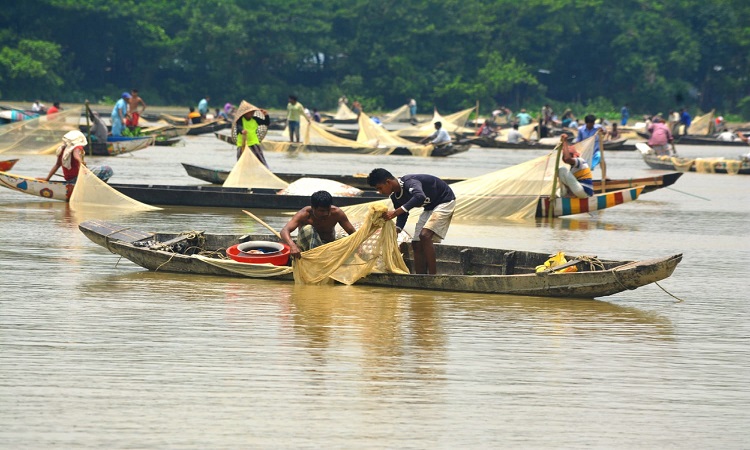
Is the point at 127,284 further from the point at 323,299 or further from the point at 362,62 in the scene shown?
the point at 362,62

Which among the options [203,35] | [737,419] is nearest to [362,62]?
[203,35]

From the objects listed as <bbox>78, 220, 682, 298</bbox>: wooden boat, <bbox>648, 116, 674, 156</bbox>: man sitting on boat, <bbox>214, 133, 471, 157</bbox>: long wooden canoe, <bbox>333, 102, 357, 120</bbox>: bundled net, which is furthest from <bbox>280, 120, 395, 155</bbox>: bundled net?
<bbox>78, 220, 682, 298</bbox>: wooden boat

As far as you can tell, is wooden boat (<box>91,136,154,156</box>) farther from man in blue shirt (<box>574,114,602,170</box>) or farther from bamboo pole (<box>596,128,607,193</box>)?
bamboo pole (<box>596,128,607,193</box>)

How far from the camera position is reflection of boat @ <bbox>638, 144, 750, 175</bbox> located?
26.0m

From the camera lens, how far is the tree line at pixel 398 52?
52.1m

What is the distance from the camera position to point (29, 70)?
48188mm

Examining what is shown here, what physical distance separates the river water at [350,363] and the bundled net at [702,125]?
3085cm

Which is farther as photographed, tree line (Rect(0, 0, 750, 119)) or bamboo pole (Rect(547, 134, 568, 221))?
tree line (Rect(0, 0, 750, 119))

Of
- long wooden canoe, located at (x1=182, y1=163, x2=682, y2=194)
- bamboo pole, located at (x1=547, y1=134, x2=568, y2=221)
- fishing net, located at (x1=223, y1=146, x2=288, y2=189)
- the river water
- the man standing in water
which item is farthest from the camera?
the man standing in water

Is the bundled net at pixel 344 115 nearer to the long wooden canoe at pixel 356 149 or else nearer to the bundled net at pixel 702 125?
the bundled net at pixel 702 125

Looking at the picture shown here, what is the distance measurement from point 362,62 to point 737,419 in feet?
169

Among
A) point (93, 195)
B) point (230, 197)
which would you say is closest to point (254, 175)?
point (230, 197)

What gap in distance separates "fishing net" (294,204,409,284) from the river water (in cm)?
13

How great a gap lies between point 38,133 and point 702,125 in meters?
27.8
